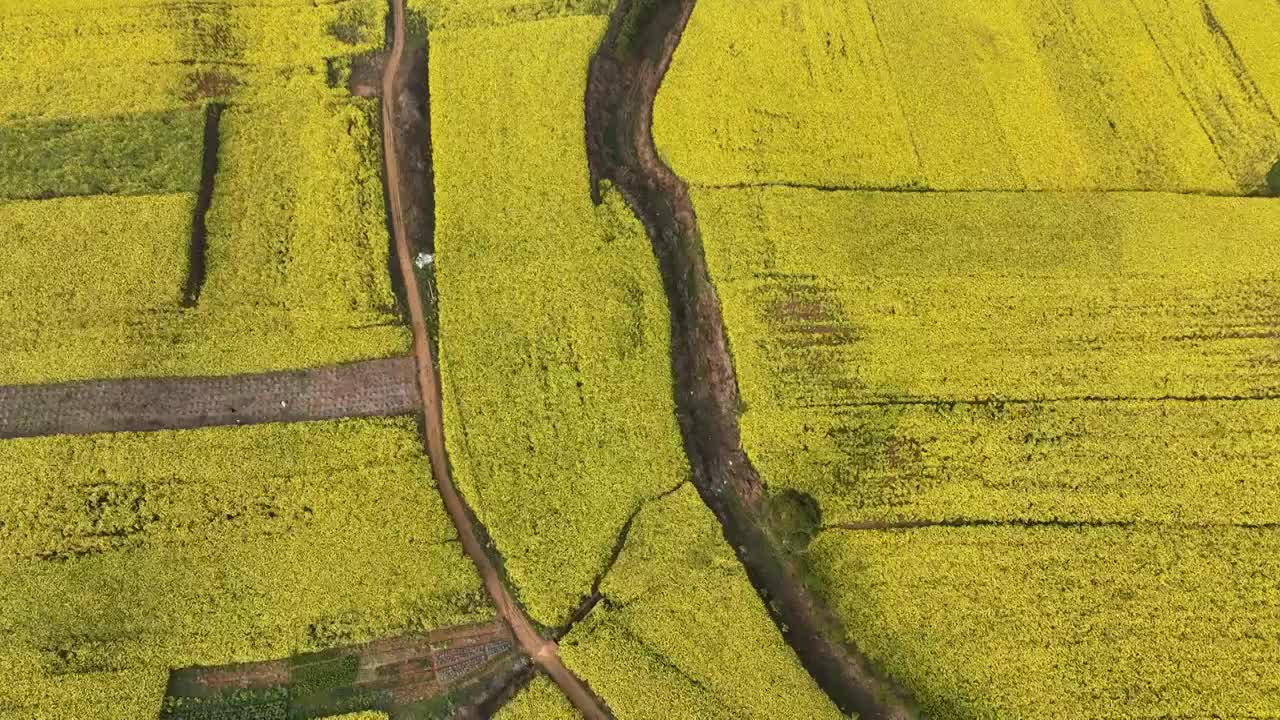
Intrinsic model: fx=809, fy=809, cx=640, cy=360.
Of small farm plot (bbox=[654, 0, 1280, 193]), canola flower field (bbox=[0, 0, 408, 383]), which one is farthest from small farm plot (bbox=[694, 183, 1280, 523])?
canola flower field (bbox=[0, 0, 408, 383])

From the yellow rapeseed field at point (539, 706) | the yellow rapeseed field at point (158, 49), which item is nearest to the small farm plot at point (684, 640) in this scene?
the yellow rapeseed field at point (539, 706)

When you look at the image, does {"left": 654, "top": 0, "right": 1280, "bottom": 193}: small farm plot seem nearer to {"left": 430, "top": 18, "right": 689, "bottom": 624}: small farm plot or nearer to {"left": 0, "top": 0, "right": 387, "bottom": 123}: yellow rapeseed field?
{"left": 430, "top": 18, "right": 689, "bottom": 624}: small farm plot

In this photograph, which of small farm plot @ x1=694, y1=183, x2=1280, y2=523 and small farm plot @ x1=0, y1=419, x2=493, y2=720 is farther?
→ small farm plot @ x1=694, y1=183, x2=1280, y2=523

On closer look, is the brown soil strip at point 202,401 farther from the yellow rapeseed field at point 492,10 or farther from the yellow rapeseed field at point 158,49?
the yellow rapeseed field at point 492,10

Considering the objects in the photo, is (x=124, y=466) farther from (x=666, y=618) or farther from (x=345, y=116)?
(x=666, y=618)

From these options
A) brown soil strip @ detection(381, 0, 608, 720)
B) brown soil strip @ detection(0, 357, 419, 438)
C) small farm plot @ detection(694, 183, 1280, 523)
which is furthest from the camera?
brown soil strip @ detection(0, 357, 419, 438)

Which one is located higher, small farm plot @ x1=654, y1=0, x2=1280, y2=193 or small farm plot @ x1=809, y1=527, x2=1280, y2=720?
small farm plot @ x1=654, y1=0, x2=1280, y2=193

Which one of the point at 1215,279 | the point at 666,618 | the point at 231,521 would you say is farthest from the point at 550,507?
the point at 1215,279
